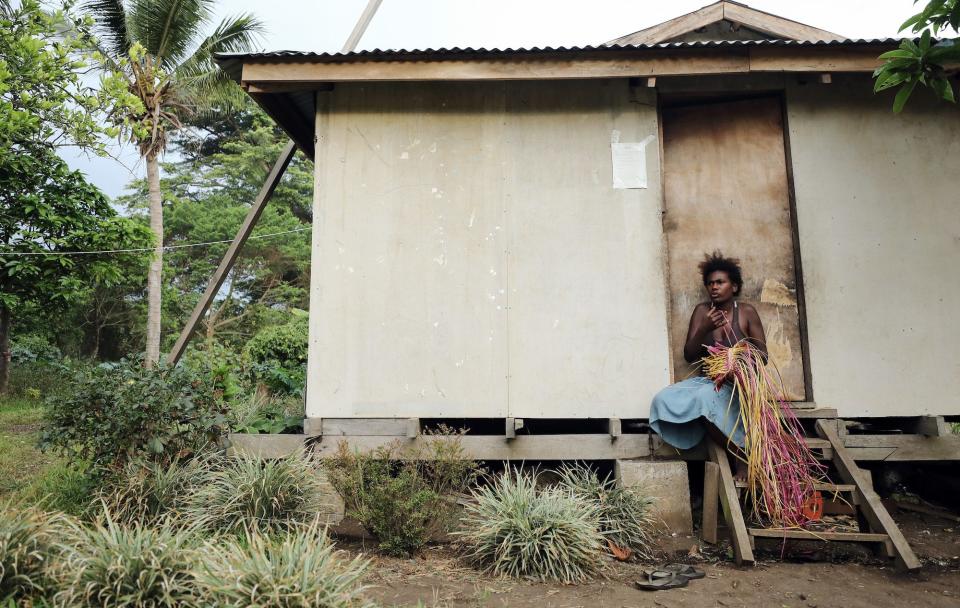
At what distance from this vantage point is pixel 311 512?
4.52 meters

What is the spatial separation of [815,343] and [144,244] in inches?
448

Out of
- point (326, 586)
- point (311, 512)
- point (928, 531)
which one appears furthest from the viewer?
point (928, 531)

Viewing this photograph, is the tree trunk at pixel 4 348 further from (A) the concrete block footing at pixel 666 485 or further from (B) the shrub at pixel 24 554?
(A) the concrete block footing at pixel 666 485

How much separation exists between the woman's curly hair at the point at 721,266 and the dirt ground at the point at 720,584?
7.37 feet

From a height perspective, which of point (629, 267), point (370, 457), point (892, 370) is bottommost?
point (370, 457)

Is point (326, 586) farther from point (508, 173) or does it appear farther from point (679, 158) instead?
point (679, 158)

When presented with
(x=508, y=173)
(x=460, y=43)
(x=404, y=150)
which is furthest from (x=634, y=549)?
(x=460, y=43)

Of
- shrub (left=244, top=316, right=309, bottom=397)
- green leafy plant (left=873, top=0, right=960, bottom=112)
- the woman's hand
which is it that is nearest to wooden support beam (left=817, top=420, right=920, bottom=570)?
the woman's hand

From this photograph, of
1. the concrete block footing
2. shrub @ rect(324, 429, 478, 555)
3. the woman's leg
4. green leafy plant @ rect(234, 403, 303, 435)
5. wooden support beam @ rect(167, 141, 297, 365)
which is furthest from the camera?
wooden support beam @ rect(167, 141, 297, 365)

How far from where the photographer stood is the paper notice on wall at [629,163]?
5.54 metres

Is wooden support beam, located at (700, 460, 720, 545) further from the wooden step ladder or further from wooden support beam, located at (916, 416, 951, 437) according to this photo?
wooden support beam, located at (916, 416, 951, 437)

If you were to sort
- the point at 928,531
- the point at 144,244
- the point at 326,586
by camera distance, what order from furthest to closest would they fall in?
the point at 144,244
the point at 928,531
the point at 326,586

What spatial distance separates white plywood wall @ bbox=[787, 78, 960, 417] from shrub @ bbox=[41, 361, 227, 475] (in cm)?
526

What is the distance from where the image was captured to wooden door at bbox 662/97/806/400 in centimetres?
568
